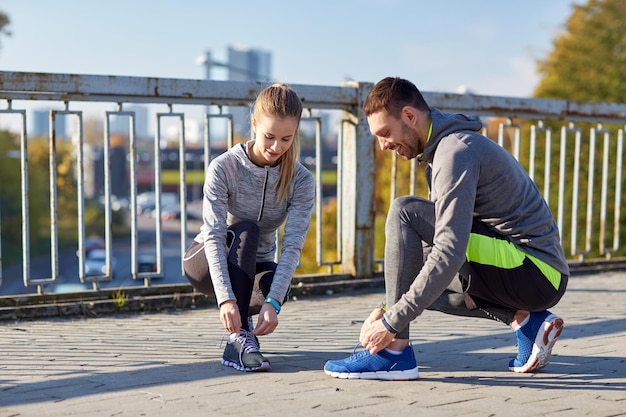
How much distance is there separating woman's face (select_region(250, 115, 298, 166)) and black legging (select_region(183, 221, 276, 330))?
301mm

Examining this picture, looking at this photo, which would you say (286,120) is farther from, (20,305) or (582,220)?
(582,220)

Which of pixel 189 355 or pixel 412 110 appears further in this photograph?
pixel 189 355

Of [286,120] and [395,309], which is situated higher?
[286,120]

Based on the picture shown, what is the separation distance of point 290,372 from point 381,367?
14.6 inches

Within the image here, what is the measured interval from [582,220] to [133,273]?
87.0 feet

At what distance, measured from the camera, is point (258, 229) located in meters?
3.49

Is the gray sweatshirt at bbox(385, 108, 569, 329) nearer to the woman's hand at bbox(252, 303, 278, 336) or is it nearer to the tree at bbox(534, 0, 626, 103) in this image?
the woman's hand at bbox(252, 303, 278, 336)

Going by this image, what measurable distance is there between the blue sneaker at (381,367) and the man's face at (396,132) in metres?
0.76

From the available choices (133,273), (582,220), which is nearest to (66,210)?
(582,220)

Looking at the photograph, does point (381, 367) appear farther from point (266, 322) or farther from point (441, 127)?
point (441, 127)

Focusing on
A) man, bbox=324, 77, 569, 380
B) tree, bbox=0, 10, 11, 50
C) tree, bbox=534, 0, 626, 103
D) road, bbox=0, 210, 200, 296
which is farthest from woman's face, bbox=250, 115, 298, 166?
tree, bbox=0, 10, 11, 50

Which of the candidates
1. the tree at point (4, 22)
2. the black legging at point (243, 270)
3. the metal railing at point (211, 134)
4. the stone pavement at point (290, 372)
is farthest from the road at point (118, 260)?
the black legging at point (243, 270)

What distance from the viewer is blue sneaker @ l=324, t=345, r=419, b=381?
10.5ft

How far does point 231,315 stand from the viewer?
A: 129 inches
